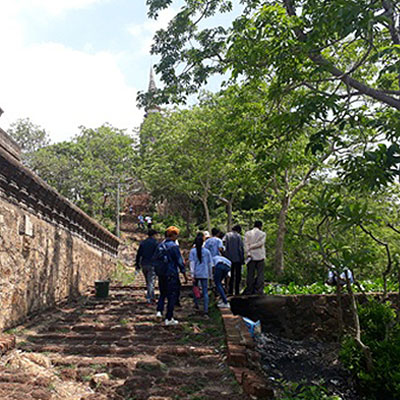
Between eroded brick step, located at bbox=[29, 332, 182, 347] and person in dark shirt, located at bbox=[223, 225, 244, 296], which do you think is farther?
person in dark shirt, located at bbox=[223, 225, 244, 296]

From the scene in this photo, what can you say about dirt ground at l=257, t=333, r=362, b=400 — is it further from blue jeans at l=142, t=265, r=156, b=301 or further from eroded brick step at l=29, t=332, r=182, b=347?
blue jeans at l=142, t=265, r=156, b=301

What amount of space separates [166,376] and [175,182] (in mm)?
18141

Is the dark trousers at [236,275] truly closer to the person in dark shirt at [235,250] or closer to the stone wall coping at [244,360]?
the person in dark shirt at [235,250]

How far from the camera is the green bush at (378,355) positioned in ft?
13.4

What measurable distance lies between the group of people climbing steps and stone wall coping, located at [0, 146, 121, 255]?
203 cm

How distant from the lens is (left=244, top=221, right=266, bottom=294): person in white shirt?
309 inches

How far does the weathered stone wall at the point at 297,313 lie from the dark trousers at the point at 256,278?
0.29 meters

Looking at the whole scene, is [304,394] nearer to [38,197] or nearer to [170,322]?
[170,322]

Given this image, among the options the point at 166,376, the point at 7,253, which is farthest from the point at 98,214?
the point at 166,376

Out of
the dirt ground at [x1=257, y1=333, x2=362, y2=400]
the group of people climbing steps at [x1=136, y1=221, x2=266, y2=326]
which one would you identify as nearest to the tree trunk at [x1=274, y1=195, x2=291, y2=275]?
the group of people climbing steps at [x1=136, y1=221, x2=266, y2=326]

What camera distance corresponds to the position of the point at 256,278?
7.91m

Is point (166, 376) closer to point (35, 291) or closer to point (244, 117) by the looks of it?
point (35, 291)

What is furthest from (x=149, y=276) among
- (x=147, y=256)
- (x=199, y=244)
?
(x=199, y=244)

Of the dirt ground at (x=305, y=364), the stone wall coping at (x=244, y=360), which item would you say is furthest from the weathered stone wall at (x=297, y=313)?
the stone wall coping at (x=244, y=360)
